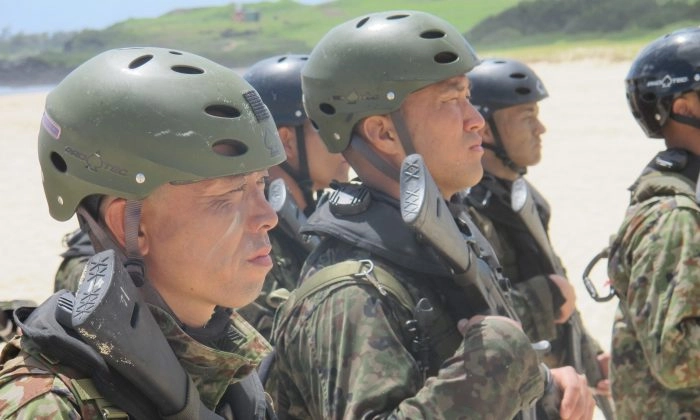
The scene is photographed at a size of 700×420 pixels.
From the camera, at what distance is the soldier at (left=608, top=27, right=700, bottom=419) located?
4371 millimetres

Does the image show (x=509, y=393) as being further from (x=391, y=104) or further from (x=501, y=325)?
(x=391, y=104)

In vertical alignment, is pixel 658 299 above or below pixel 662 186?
below

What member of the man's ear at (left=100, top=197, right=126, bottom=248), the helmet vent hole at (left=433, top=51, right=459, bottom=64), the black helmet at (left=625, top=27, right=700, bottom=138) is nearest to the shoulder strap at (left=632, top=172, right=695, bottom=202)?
the black helmet at (left=625, top=27, right=700, bottom=138)

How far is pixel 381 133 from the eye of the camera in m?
4.27

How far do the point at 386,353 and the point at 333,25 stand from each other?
72.9 m

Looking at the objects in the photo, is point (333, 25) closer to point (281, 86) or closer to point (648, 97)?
point (281, 86)

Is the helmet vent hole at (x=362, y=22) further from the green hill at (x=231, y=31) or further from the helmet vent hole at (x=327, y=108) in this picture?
the green hill at (x=231, y=31)

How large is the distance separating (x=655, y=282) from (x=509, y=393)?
1364 mm

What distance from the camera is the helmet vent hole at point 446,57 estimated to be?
427 cm

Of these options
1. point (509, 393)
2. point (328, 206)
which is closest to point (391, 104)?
point (328, 206)

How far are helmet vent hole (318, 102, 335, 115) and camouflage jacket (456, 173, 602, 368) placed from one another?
149 centimetres

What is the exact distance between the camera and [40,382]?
2.54 meters

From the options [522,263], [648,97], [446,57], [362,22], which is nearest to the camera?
[446,57]

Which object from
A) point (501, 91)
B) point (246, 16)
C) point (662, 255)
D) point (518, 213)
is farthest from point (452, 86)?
point (246, 16)
